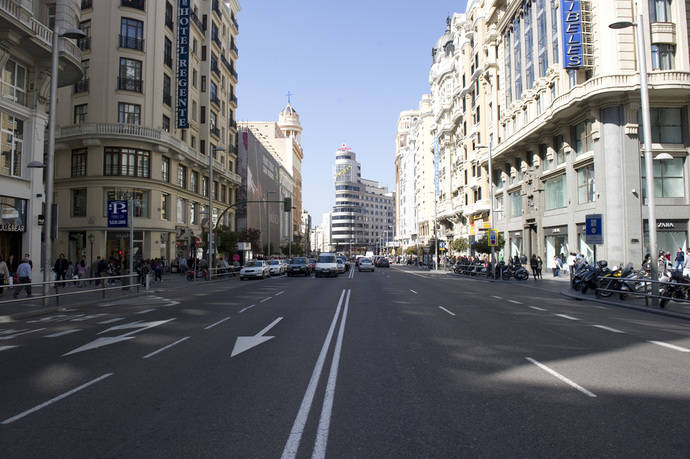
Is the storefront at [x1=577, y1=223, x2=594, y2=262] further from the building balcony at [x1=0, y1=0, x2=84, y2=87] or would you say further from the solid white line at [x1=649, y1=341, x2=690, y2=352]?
the building balcony at [x1=0, y1=0, x2=84, y2=87]

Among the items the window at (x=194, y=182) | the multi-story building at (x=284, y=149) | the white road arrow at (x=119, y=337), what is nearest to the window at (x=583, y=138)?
the white road arrow at (x=119, y=337)

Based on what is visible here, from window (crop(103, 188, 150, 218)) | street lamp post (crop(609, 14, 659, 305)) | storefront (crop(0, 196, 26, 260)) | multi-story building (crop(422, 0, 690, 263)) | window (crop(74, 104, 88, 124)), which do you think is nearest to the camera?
street lamp post (crop(609, 14, 659, 305))

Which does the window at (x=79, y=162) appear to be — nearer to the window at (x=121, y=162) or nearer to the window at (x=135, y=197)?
the window at (x=121, y=162)

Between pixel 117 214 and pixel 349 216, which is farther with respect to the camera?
pixel 349 216

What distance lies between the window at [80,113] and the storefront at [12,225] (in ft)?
54.2


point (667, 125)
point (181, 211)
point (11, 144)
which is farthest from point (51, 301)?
point (667, 125)

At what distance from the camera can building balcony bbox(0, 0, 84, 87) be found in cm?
2023

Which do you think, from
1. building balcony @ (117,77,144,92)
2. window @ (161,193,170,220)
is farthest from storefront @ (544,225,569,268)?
building balcony @ (117,77,144,92)

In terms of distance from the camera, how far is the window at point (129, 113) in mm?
37719

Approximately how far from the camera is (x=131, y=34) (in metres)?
38.3

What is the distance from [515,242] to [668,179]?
730 inches

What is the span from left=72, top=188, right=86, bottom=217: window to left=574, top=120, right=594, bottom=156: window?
1463 inches

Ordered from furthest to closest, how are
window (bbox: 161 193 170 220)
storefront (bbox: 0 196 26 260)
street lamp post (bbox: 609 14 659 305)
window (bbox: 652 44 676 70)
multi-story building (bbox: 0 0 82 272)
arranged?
window (bbox: 161 193 170 220) → window (bbox: 652 44 676 70) → storefront (bbox: 0 196 26 260) → multi-story building (bbox: 0 0 82 272) → street lamp post (bbox: 609 14 659 305)

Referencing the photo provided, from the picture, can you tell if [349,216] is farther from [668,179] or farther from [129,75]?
[668,179]
